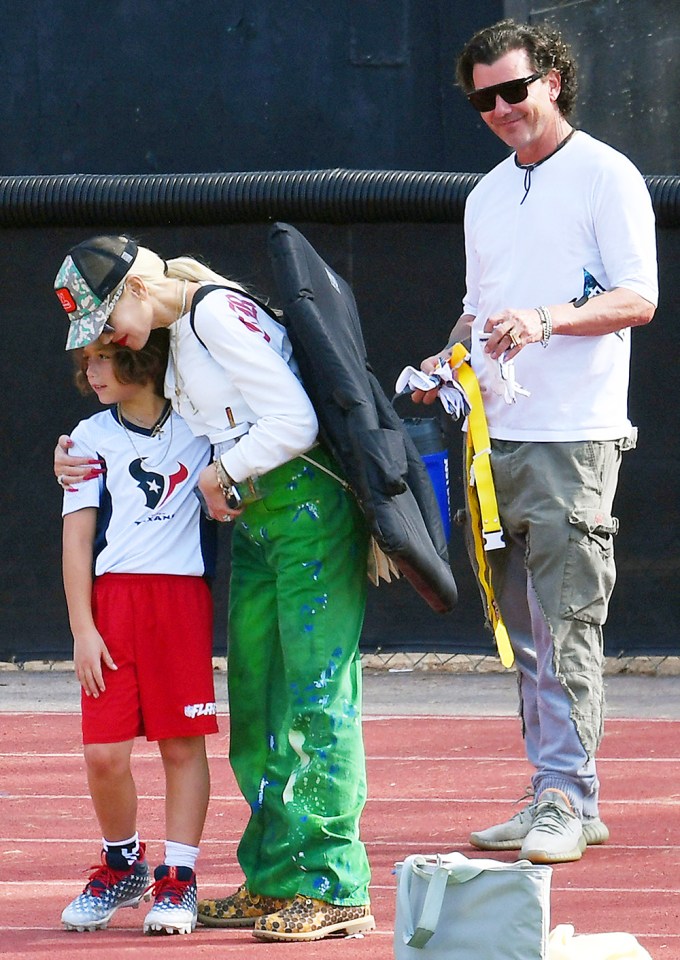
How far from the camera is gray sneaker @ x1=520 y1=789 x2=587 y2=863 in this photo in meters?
4.61

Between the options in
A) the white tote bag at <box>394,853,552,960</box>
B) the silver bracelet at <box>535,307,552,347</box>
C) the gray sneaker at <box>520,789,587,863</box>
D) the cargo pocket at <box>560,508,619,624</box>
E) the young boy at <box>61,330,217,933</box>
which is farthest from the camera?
the cargo pocket at <box>560,508,619,624</box>

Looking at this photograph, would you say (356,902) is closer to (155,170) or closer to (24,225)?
(24,225)

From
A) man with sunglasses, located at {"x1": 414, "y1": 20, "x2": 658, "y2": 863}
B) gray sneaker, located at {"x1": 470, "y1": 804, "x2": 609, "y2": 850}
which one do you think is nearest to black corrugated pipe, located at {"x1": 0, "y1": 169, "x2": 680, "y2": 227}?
man with sunglasses, located at {"x1": 414, "y1": 20, "x2": 658, "y2": 863}

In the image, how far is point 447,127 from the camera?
9445mm

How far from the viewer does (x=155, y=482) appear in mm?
4086

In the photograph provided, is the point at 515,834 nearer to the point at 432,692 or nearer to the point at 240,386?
the point at 240,386

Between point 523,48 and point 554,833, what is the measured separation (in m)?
2.14

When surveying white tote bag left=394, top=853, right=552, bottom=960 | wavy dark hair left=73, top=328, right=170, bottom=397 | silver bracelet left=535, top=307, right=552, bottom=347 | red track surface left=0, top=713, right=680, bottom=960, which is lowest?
red track surface left=0, top=713, right=680, bottom=960

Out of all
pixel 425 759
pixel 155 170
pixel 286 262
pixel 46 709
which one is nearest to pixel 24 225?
pixel 155 170

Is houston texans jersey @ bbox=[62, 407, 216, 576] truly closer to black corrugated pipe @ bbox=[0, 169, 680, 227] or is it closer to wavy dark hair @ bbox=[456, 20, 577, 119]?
wavy dark hair @ bbox=[456, 20, 577, 119]

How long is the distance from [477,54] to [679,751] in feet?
9.24

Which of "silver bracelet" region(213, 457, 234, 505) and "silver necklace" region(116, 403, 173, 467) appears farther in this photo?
"silver necklace" region(116, 403, 173, 467)

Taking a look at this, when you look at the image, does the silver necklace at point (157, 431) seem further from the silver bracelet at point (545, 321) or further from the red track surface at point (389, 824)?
the red track surface at point (389, 824)

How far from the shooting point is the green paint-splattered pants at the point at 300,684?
3.86 metres
